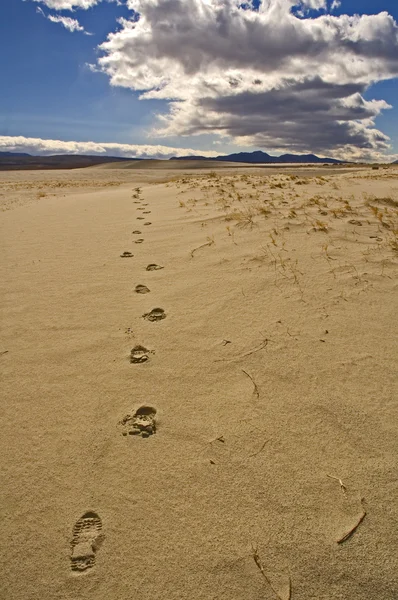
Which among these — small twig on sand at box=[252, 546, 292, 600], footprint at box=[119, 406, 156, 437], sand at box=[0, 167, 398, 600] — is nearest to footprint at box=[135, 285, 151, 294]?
sand at box=[0, 167, 398, 600]

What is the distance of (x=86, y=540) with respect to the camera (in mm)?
1309

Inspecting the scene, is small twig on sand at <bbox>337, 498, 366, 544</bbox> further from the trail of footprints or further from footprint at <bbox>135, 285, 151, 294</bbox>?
footprint at <bbox>135, 285, 151, 294</bbox>

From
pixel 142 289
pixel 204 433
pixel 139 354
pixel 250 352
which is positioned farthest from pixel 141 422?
pixel 142 289

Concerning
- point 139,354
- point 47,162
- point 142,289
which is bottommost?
point 139,354

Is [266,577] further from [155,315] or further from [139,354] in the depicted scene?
[155,315]

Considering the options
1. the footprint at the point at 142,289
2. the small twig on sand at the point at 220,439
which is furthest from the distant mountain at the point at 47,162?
the small twig on sand at the point at 220,439

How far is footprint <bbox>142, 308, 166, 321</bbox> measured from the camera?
2.89m

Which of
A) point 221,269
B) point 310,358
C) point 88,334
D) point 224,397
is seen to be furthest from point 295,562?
point 221,269

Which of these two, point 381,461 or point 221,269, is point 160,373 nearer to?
point 381,461

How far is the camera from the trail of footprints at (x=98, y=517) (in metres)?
1.26

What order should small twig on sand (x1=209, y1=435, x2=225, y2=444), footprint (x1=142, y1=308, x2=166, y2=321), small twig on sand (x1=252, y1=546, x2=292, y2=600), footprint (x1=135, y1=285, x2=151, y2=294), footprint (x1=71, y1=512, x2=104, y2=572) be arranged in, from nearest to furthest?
1. small twig on sand (x1=252, y1=546, x2=292, y2=600)
2. footprint (x1=71, y1=512, x2=104, y2=572)
3. small twig on sand (x1=209, y1=435, x2=225, y2=444)
4. footprint (x1=142, y1=308, x2=166, y2=321)
5. footprint (x1=135, y1=285, x2=151, y2=294)

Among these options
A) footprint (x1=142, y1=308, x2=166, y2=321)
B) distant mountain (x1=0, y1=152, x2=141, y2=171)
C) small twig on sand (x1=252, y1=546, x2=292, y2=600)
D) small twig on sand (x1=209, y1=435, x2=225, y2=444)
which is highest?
distant mountain (x1=0, y1=152, x2=141, y2=171)

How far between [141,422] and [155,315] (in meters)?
1.19

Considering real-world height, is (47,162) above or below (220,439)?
above
